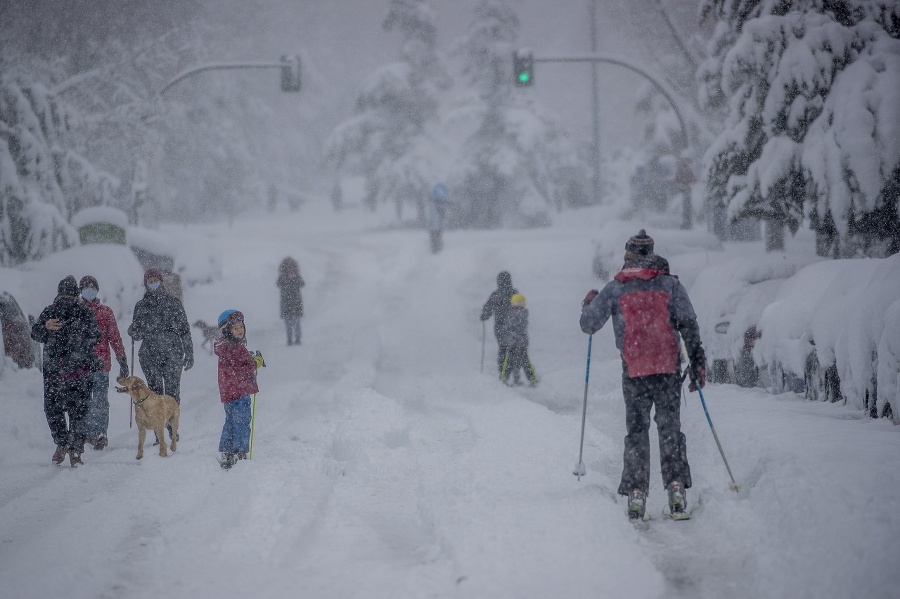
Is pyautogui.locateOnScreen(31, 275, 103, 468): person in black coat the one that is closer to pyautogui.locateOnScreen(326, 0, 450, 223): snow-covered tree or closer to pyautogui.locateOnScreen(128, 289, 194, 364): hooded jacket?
pyautogui.locateOnScreen(128, 289, 194, 364): hooded jacket

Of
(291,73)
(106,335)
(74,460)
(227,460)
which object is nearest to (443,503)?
(227,460)

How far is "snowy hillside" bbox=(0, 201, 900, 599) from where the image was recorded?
3660 millimetres

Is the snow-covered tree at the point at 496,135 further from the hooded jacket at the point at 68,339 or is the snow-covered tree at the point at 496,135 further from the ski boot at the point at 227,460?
the ski boot at the point at 227,460

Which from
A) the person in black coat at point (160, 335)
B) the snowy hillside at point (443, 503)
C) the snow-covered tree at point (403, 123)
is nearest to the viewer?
the snowy hillside at point (443, 503)

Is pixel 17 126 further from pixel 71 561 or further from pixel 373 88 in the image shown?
pixel 373 88

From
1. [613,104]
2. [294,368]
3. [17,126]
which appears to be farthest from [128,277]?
[613,104]

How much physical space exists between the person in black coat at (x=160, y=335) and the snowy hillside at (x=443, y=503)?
80cm

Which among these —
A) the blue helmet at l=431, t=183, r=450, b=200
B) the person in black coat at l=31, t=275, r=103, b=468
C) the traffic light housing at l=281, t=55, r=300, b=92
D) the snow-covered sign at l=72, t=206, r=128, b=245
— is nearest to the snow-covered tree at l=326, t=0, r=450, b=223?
the blue helmet at l=431, t=183, r=450, b=200

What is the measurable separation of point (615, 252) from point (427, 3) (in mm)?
19749

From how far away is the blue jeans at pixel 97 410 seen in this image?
23.2ft

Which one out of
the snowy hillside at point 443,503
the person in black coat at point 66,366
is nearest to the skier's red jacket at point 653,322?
the snowy hillside at point 443,503

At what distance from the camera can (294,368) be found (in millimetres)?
11609

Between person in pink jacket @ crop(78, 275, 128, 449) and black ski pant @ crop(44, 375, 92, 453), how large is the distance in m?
0.39

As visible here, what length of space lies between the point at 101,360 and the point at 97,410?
59cm
